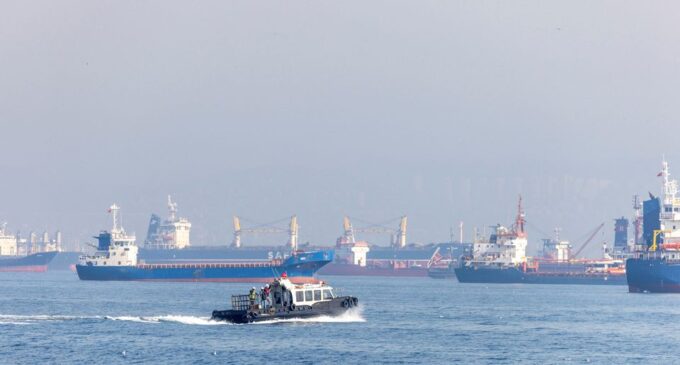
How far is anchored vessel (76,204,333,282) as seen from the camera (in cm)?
17612

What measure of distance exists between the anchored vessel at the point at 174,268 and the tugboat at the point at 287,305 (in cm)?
9228

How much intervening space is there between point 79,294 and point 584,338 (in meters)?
72.9

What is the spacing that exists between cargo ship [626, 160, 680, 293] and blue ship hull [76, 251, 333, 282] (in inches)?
1896

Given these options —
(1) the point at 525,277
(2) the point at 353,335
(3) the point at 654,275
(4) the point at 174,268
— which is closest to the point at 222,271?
(4) the point at 174,268

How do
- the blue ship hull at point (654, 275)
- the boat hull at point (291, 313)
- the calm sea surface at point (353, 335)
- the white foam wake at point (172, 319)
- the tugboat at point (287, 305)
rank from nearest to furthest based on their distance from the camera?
the calm sea surface at point (353, 335) → the boat hull at point (291, 313) → the tugboat at point (287, 305) → the white foam wake at point (172, 319) → the blue ship hull at point (654, 275)

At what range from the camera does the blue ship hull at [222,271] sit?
17588cm

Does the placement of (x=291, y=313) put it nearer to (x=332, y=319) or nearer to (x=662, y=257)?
(x=332, y=319)

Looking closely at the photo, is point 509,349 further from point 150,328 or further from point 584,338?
point 150,328

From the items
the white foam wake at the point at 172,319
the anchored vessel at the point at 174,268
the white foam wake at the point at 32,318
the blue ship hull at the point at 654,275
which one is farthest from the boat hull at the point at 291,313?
the anchored vessel at the point at 174,268

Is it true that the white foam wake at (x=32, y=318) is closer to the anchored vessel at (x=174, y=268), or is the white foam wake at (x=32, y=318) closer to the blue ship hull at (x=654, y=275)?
the blue ship hull at (x=654, y=275)

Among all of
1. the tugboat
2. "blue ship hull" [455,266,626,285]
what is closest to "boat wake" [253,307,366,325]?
the tugboat

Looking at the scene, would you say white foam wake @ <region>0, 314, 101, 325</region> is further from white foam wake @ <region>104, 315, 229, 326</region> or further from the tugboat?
the tugboat

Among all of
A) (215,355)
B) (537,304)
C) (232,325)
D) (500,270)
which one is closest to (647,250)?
(537,304)

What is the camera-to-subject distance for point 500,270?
7766 inches
